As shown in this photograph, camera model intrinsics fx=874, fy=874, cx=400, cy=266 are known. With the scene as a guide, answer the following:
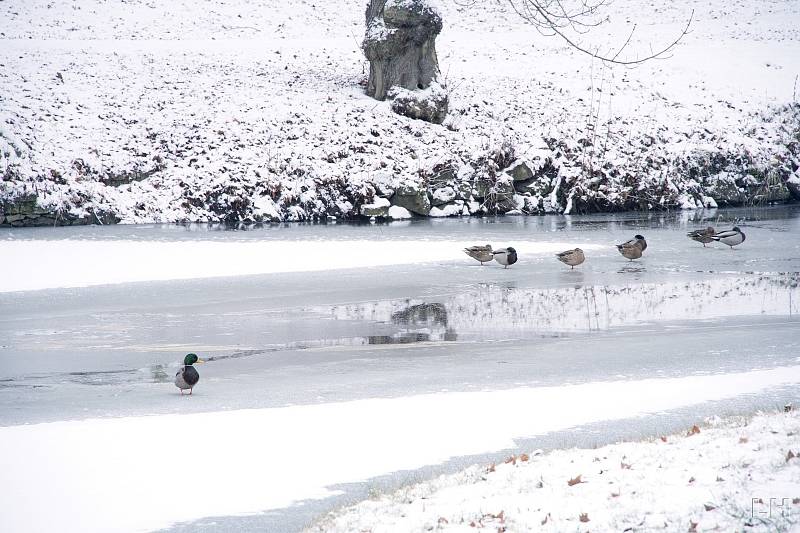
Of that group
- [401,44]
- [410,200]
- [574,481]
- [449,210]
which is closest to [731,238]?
[449,210]

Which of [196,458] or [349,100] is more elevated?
[349,100]

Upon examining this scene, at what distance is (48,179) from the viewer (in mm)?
20812

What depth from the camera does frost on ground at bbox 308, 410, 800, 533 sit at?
4234 millimetres

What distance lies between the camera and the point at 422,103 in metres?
25.8

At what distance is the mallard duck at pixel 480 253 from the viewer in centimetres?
1499

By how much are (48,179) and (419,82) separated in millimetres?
11086

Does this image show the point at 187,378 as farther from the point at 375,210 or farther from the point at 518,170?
the point at 518,170

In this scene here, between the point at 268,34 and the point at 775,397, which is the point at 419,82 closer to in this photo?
the point at 268,34

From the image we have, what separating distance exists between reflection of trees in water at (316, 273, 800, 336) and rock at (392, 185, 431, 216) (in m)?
9.32

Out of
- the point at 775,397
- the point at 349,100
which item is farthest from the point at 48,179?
the point at 775,397

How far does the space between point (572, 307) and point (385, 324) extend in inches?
108

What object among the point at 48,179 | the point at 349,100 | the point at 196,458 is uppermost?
the point at 349,100

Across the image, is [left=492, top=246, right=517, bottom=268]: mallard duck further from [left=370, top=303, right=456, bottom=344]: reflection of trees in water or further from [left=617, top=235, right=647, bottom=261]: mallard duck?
[left=370, top=303, right=456, bottom=344]: reflection of trees in water

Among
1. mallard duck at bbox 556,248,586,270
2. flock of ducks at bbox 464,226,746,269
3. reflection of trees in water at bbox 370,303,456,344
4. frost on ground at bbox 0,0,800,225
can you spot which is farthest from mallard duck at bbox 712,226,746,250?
reflection of trees in water at bbox 370,303,456,344
